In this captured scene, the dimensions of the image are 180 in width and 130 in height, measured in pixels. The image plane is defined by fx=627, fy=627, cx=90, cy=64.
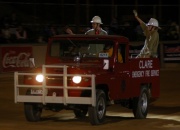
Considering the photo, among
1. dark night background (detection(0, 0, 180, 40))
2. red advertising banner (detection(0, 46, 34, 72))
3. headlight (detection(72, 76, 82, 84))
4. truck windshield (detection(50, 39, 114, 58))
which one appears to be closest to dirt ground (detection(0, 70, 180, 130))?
headlight (detection(72, 76, 82, 84))

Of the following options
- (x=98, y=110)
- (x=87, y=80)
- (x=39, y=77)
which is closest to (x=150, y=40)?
(x=98, y=110)

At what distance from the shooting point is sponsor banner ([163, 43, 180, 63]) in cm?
3038

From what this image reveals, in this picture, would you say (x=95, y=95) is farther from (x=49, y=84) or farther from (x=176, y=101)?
(x=176, y=101)

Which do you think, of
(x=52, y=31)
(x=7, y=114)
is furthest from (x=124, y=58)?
(x=52, y=31)

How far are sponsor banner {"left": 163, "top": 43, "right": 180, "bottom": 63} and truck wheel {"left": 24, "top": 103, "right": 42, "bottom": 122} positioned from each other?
19.0m

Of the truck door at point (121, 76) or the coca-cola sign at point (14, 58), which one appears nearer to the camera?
the truck door at point (121, 76)

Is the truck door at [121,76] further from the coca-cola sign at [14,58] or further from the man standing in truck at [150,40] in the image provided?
the coca-cola sign at [14,58]

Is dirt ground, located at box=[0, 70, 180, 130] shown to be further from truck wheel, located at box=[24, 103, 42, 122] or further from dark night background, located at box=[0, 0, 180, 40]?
dark night background, located at box=[0, 0, 180, 40]

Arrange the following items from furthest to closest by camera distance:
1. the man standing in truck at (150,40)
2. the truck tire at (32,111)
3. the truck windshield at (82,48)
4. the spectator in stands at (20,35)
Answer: the spectator in stands at (20,35)
the man standing in truck at (150,40)
the truck windshield at (82,48)
the truck tire at (32,111)

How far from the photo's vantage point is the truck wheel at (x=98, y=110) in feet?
36.4

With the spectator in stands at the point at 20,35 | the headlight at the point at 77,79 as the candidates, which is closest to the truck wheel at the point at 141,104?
the headlight at the point at 77,79

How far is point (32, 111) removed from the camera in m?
11.7

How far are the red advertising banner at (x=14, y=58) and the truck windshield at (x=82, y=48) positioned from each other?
12815 mm

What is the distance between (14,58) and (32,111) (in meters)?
14.2
